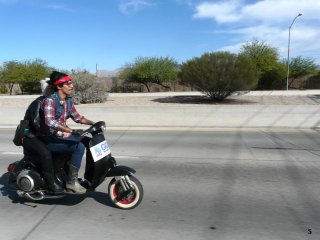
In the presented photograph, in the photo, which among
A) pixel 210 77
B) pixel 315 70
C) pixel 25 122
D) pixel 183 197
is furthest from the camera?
pixel 315 70

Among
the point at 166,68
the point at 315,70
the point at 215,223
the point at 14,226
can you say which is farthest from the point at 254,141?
the point at 315,70

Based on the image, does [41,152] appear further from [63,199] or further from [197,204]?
[197,204]

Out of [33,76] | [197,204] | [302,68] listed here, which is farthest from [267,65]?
[197,204]

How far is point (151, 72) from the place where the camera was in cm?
5169

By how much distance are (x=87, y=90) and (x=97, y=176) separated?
58.4 ft

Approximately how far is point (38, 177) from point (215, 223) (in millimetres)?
2376

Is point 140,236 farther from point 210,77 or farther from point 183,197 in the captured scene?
point 210,77

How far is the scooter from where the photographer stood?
206 inches

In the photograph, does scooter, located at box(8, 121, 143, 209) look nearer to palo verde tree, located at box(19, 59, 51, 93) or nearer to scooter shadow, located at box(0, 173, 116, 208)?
scooter shadow, located at box(0, 173, 116, 208)

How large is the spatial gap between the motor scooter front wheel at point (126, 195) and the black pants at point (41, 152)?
860mm

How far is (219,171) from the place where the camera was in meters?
7.69

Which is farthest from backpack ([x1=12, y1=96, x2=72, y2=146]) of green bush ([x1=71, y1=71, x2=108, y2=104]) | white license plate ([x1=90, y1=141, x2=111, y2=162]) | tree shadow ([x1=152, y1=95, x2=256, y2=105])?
tree shadow ([x1=152, y1=95, x2=256, y2=105])

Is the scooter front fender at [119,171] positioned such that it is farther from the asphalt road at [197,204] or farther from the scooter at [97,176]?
the asphalt road at [197,204]

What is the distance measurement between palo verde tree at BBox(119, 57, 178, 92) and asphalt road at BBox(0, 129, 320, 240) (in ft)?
139
